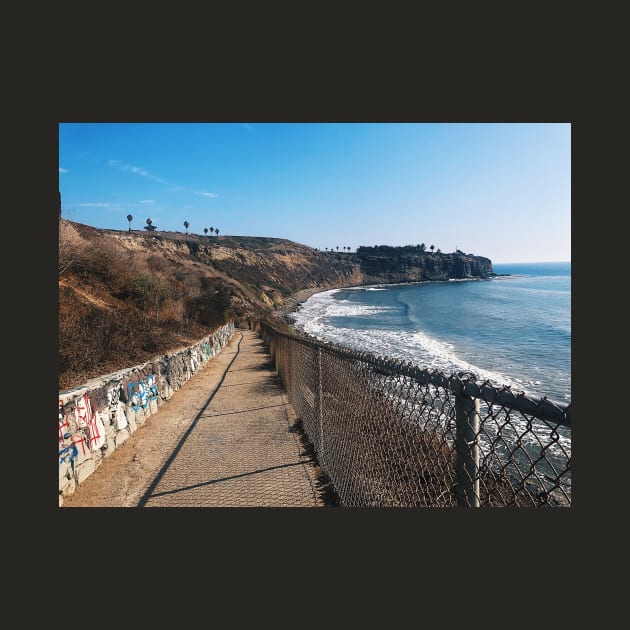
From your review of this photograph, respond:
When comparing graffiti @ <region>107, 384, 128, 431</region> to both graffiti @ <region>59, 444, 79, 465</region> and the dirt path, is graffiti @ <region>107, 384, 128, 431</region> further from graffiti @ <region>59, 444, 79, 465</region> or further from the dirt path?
graffiti @ <region>59, 444, 79, 465</region>

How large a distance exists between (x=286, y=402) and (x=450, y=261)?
18911 centimetres

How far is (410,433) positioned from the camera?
15.1ft

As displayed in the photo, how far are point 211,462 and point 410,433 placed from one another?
127 inches

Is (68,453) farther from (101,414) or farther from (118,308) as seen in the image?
(118,308)

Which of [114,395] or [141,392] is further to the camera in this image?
[141,392]

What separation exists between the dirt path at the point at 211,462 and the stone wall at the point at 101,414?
0.60 ft

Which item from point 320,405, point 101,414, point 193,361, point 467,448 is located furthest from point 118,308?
point 467,448

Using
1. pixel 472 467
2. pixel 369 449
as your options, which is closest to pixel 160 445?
pixel 369 449

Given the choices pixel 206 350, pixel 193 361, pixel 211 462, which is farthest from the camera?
pixel 206 350

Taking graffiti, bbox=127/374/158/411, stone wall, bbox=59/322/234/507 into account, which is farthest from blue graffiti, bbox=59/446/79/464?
graffiti, bbox=127/374/158/411

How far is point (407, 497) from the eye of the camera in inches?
143

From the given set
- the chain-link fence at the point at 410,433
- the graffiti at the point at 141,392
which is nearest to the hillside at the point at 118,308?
the graffiti at the point at 141,392

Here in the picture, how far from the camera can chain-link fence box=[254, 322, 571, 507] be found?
6.37 ft

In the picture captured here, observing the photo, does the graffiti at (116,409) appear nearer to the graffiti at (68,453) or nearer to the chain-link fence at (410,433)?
the graffiti at (68,453)
